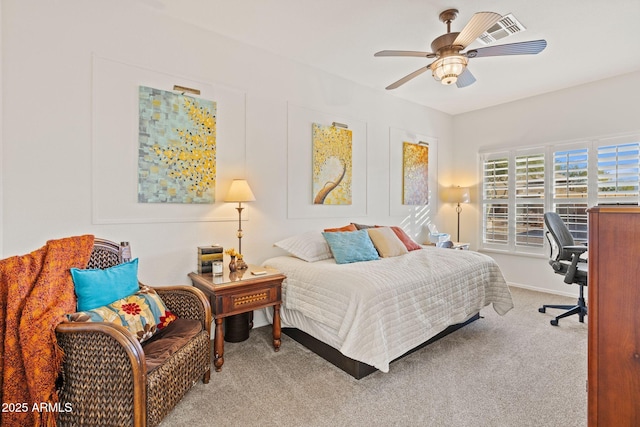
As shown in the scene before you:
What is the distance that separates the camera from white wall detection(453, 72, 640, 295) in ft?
12.6

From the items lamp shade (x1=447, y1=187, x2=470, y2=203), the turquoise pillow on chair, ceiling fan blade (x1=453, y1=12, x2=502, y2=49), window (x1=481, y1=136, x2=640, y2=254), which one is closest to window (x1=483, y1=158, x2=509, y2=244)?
window (x1=481, y1=136, x2=640, y2=254)

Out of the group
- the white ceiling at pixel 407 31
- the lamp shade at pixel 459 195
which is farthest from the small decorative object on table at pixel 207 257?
the lamp shade at pixel 459 195

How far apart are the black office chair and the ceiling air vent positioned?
194 centimetres

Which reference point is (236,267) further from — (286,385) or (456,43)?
(456,43)

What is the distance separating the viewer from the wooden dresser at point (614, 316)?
0.94 metres

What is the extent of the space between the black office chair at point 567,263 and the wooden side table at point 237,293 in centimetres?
283

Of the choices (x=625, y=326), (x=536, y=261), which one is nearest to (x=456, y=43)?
(x=625, y=326)

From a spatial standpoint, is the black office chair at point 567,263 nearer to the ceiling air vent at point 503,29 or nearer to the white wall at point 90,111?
the ceiling air vent at point 503,29

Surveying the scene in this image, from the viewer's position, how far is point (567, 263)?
339cm

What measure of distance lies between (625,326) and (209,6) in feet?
10.2

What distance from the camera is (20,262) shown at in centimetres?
162

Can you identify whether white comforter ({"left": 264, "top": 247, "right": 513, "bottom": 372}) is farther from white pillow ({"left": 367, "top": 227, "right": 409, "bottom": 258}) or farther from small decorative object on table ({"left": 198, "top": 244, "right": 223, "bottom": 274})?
small decorative object on table ({"left": 198, "top": 244, "right": 223, "bottom": 274})

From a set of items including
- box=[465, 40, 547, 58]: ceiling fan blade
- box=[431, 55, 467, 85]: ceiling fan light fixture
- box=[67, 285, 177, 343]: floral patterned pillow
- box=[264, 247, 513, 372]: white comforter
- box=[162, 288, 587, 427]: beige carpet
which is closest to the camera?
box=[67, 285, 177, 343]: floral patterned pillow

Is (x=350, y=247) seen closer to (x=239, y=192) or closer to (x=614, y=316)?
(x=239, y=192)
